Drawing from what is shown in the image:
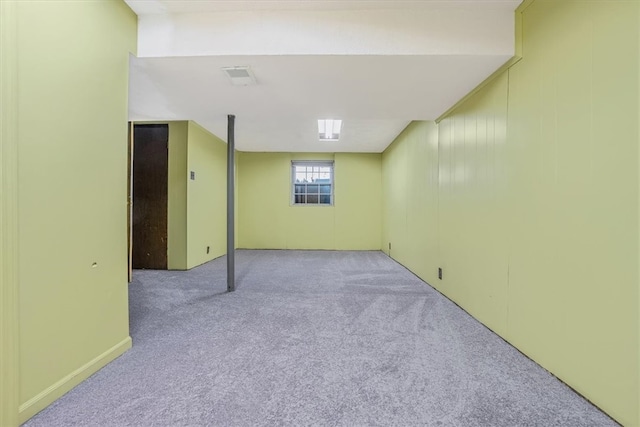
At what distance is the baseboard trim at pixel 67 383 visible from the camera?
1257 mm

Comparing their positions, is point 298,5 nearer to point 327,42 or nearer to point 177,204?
point 327,42

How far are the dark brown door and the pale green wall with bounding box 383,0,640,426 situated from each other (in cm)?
416

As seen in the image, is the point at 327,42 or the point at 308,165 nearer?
the point at 327,42

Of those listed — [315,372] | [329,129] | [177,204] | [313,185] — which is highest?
[329,129]

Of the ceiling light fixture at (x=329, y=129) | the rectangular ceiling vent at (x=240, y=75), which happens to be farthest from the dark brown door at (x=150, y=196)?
the rectangular ceiling vent at (x=240, y=75)

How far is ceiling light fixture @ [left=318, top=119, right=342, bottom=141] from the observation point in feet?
14.2

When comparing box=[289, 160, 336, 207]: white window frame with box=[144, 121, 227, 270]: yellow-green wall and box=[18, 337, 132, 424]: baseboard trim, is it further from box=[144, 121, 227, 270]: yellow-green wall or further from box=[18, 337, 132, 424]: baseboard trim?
box=[18, 337, 132, 424]: baseboard trim

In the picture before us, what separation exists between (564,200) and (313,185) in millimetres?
5639

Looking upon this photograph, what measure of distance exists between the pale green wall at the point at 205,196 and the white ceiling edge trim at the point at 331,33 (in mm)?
2609

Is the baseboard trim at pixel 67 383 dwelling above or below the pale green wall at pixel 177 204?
below

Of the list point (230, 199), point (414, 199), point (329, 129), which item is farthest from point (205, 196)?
point (414, 199)

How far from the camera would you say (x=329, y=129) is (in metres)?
4.77

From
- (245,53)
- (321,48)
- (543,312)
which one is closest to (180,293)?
(245,53)

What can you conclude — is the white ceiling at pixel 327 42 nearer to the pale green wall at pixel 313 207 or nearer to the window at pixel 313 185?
the pale green wall at pixel 313 207
